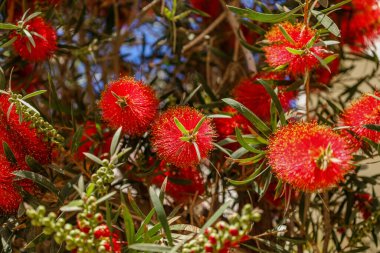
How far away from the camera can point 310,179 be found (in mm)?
765

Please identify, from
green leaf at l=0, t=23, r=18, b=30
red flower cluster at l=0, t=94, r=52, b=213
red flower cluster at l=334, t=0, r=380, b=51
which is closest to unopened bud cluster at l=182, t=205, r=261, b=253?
red flower cluster at l=0, t=94, r=52, b=213

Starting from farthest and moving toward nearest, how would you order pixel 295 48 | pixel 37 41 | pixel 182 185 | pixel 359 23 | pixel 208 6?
pixel 208 6, pixel 359 23, pixel 182 185, pixel 37 41, pixel 295 48

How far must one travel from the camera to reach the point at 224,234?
669 millimetres

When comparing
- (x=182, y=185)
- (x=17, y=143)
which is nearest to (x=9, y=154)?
(x=17, y=143)

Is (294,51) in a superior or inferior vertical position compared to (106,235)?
superior

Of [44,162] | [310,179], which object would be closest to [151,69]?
[44,162]

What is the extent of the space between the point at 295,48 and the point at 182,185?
0.40 m

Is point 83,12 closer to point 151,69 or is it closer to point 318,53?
point 151,69

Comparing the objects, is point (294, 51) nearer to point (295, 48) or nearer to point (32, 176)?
point (295, 48)

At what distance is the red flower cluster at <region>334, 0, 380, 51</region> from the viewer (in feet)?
4.15

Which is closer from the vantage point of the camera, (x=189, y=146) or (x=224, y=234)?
(x=224, y=234)

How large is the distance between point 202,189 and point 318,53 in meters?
0.40

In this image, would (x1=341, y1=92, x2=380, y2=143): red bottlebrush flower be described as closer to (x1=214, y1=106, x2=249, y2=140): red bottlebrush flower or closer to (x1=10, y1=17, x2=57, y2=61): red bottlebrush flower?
(x1=214, y1=106, x2=249, y2=140): red bottlebrush flower

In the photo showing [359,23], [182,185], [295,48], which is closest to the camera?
[295,48]
